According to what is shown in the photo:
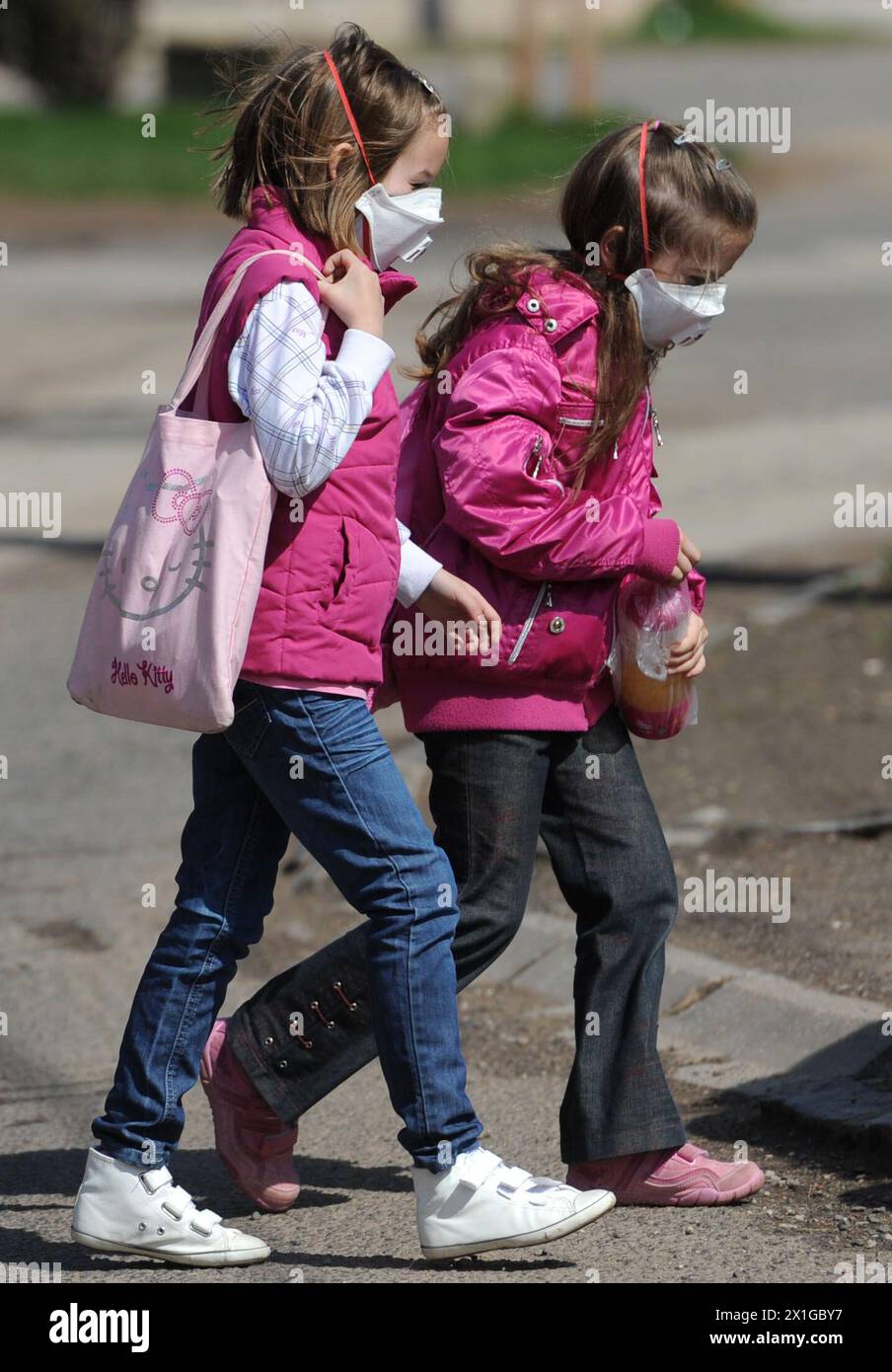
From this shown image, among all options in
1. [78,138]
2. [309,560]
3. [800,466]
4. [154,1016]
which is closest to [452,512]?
[309,560]

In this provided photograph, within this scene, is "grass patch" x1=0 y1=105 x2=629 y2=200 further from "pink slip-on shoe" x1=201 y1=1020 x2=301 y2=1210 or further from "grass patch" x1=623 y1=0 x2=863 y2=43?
"grass patch" x1=623 y1=0 x2=863 y2=43

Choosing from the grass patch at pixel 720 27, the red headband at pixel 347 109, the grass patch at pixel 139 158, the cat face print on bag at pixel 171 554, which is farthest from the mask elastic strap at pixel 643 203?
the grass patch at pixel 720 27

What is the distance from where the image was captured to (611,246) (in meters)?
3.39

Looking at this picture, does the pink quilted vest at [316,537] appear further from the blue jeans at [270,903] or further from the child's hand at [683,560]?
the child's hand at [683,560]

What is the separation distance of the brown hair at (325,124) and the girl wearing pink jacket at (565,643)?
354 millimetres

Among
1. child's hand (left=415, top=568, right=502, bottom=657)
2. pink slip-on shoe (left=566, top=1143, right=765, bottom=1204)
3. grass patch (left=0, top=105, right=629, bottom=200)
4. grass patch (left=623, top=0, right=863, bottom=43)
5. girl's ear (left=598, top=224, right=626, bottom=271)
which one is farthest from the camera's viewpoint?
grass patch (left=623, top=0, right=863, bottom=43)

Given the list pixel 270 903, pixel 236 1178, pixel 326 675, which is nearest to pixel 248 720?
pixel 326 675

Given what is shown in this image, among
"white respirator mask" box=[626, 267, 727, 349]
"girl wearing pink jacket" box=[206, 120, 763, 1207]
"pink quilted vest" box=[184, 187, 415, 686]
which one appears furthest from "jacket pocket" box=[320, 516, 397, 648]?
"white respirator mask" box=[626, 267, 727, 349]

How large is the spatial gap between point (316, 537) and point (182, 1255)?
117cm

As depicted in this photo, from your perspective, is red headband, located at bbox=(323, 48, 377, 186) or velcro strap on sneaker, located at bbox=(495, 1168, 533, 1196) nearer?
red headband, located at bbox=(323, 48, 377, 186)

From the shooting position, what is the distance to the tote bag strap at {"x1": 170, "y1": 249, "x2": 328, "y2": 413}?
9.95 feet

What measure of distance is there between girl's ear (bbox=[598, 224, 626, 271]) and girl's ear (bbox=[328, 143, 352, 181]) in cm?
52

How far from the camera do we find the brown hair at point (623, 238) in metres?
3.34
